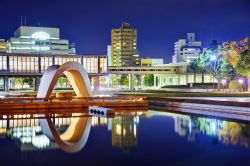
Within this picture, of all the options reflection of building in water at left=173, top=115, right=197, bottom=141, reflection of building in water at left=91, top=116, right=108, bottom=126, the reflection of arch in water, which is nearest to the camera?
the reflection of arch in water

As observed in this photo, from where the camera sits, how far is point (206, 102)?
38469mm

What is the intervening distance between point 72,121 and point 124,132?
665 centimetres

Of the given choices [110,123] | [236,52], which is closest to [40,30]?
[236,52]

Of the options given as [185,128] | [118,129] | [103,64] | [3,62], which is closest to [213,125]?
[185,128]

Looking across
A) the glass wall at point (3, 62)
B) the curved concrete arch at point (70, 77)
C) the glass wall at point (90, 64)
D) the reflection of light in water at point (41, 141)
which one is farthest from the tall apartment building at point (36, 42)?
the reflection of light in water at point (41, 141)

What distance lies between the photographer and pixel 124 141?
20828 mm

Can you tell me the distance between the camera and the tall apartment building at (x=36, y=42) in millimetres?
148375

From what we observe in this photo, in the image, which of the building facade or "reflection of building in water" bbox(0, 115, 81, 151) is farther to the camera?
the building facade

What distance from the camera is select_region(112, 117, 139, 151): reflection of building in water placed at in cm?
1988

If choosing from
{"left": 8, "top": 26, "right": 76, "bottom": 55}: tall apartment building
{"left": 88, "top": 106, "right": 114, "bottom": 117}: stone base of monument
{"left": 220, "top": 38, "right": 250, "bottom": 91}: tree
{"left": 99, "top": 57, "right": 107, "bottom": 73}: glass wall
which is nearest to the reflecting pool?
{"left": 88, "top": 106, "right": 114, "bottom": 117}: stone base of monument

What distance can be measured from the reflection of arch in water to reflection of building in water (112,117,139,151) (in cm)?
167

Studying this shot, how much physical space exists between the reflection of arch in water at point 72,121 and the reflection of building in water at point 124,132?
1.67 metres

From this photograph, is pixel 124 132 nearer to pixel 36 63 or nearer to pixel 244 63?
pixel 244 63

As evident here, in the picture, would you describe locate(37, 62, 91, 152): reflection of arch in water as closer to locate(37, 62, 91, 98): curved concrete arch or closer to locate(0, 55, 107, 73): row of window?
locate(37, 62, 91, 98): curved concrete arch
